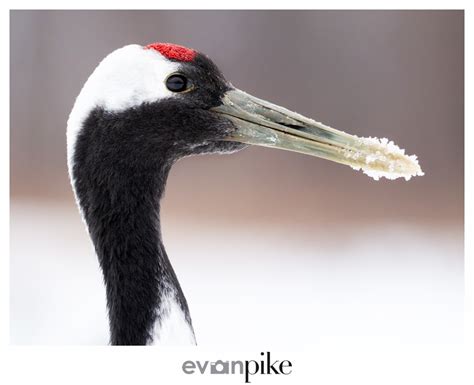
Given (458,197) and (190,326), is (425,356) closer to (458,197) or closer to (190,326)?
(458,197)

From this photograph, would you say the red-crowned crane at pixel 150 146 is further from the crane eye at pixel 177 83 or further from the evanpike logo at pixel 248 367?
the evanpike logo at pixel 248 367

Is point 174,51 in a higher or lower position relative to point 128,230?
higher

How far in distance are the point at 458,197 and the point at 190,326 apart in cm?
120

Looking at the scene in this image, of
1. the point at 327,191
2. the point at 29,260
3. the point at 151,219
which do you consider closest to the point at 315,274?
the point at 327,191

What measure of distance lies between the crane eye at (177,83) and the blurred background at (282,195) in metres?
0.61

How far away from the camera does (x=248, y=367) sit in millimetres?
2588

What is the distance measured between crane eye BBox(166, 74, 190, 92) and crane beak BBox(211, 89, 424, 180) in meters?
0.12

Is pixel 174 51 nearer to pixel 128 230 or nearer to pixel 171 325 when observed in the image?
pixel 128 230

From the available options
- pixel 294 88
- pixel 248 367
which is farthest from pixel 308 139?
pixel 294 88

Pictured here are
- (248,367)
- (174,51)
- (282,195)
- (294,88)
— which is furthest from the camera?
(282,195)

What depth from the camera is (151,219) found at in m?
2.48

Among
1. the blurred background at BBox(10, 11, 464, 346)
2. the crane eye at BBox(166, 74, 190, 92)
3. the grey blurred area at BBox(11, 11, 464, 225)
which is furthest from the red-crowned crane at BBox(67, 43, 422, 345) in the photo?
the grey blurred area at BBox(11, 11, 464, 225)

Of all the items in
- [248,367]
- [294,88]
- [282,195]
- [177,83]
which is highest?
[294,88]

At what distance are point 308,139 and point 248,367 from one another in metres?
0.79
